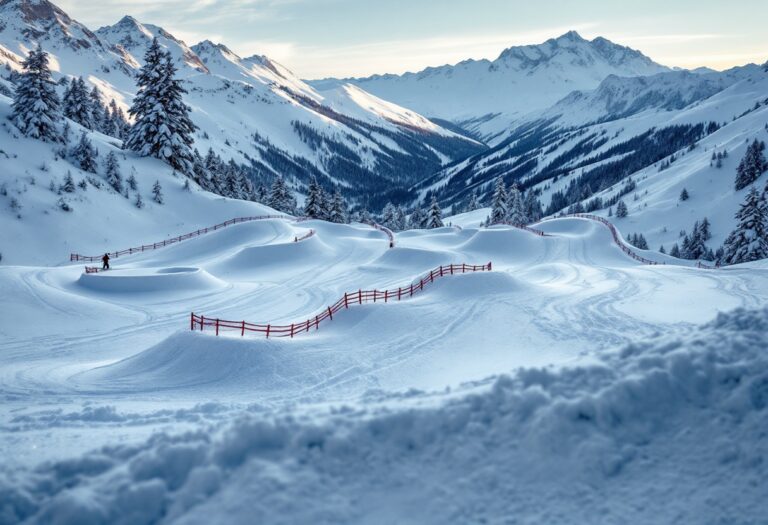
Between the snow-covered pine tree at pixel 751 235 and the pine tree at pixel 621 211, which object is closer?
the snow-covered pine tree at pixel 751 235

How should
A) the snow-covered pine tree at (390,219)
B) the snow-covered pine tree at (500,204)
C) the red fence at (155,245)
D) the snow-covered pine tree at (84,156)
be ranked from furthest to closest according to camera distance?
the snow-covered pine tree at (390,219), the snow-covered pine tree at (500,204), the snow-covered pine tree at (84,156), the red fence at (155,245)

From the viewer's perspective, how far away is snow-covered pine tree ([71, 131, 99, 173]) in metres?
49.3

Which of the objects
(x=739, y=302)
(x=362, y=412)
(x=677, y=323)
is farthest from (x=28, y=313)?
(x=739, y=302)

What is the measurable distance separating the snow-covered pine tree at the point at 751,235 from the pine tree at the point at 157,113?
2453 inches

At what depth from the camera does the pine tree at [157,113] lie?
2248 inches

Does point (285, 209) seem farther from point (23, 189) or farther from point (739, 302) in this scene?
point (739, 302)

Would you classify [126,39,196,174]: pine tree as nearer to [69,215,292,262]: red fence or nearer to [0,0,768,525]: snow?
[69,215,292,262]: red fence

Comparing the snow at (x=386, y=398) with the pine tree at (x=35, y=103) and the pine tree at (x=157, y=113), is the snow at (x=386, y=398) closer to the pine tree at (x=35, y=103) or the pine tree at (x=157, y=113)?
the pine tree at (x=35, y=103)

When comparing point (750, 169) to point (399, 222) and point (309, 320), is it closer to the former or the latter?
point (399, 222)

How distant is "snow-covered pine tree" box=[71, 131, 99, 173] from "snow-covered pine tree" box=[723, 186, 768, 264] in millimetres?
67540

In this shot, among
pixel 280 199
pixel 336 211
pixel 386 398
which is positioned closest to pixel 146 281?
pixel 386 398

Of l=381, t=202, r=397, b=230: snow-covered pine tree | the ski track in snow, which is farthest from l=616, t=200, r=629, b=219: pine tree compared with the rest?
the ski track in snow

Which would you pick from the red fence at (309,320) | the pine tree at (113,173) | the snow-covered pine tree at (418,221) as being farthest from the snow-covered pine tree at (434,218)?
the red fence at (309,320)

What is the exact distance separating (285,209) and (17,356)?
58209 millimetres
